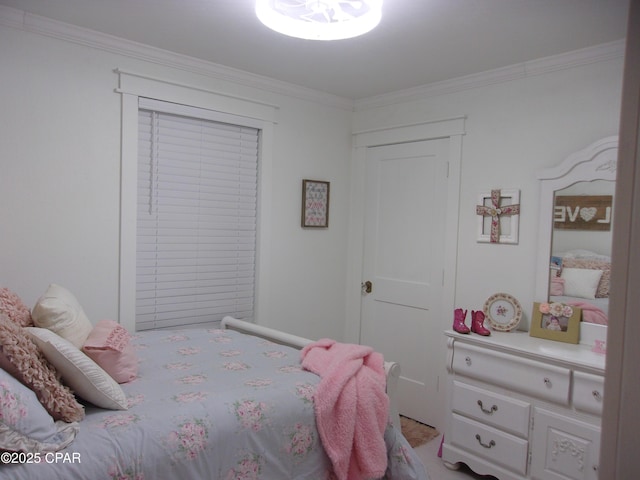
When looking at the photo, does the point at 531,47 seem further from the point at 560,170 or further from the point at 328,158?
the point at 328,158

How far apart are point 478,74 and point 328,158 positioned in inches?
51.9

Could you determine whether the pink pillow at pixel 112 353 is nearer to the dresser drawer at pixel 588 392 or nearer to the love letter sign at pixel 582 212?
the dresser drawer at pixel 588 392

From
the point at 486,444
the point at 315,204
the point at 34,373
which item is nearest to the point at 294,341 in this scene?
the point at 486,444

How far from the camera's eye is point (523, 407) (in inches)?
101

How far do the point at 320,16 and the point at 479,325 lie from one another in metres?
1.96

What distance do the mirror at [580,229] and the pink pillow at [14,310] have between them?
2.73m

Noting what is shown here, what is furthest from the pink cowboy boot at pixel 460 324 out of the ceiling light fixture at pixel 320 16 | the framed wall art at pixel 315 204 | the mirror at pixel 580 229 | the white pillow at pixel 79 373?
the white pillow at pixel 79 373

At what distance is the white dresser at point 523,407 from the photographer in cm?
236

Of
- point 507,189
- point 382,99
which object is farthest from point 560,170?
point 382,99

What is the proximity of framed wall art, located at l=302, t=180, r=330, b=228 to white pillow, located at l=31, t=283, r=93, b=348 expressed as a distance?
2.07 m

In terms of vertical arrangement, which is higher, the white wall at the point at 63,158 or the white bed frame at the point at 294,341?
the white wall at the point at 63,158

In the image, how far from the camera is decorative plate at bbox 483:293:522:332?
2944mm

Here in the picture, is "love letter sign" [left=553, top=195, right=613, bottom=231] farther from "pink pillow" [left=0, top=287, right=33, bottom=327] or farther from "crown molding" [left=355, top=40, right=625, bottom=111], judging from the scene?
"pink pillow" [left=0, top=287, right=33, bottom=327]

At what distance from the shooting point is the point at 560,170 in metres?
2.82
